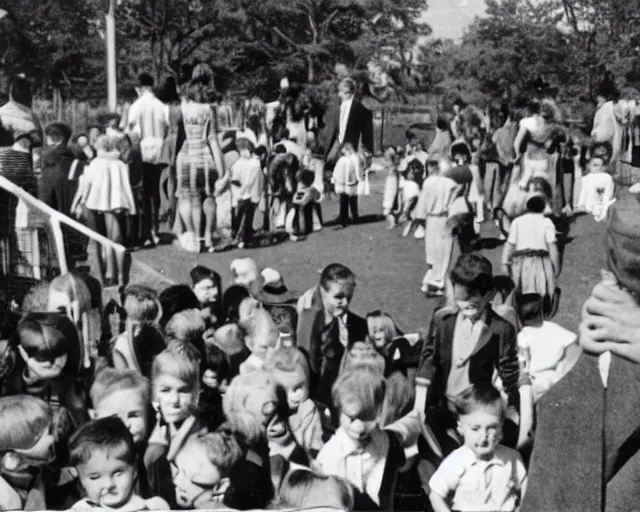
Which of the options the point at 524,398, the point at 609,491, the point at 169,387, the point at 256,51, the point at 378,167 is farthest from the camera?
the point at 378,167

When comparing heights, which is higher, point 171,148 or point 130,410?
point 171,148

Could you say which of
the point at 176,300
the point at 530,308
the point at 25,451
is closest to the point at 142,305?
the point at 176,300

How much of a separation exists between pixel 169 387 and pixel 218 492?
463mm

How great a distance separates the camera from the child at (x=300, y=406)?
423cm

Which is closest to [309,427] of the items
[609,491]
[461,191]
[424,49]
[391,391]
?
[391,391]

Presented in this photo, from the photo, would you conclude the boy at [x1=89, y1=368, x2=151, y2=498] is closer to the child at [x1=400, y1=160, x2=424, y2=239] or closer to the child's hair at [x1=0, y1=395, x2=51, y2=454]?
the child's hair at [x1=0, y1=395, x2=51, y2=454]

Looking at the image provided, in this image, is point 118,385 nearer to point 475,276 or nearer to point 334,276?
point 334,276

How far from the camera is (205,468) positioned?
12.8 feet

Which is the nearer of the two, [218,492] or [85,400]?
[218,492]

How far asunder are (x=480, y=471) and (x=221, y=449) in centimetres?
92

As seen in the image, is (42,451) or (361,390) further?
(361,390)

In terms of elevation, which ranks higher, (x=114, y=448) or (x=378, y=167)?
(x=378, y=167)

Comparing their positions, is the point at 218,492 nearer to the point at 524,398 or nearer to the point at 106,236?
the point at 524,398

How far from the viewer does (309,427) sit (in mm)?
4254
